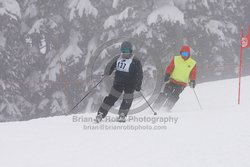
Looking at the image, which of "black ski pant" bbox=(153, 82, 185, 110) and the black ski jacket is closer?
the black ski jacket

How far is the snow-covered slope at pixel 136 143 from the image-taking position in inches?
206

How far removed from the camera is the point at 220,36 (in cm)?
1852

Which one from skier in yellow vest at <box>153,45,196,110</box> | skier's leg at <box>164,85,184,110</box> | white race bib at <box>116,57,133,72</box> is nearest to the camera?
white race bib at <box>116,57,133,72</box>

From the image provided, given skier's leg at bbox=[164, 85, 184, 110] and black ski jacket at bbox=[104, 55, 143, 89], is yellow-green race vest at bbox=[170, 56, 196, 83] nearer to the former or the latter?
skier's leg at bbox=[164, 85, 184, 110]

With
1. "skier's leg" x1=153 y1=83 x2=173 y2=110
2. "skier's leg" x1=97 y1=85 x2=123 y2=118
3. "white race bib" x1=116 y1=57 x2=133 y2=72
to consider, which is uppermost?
"white race bib" x1=116 y1=57 x2=133 y2=72

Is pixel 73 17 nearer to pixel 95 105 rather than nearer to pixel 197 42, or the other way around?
pixel 95 105

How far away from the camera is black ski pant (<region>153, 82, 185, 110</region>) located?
9797 millimetres

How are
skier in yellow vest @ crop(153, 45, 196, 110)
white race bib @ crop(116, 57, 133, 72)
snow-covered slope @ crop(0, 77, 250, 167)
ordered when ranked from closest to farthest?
snow-covered slope @ crop(0, 77, 250, 167) → white race bib @ crop(116, 57, 133, 72) → skier in yellow vest @ crop(153, 45, 196, 110)

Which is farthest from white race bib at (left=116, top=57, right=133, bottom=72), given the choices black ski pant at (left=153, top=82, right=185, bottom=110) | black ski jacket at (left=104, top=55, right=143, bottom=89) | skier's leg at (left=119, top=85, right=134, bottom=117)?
black ski pant at (left=153, top=82, right=185, bottom=110)

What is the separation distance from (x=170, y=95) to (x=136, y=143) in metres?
3.88

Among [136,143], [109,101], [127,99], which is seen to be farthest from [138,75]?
[136,143]

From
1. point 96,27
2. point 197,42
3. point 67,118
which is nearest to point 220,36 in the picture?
point 197,42

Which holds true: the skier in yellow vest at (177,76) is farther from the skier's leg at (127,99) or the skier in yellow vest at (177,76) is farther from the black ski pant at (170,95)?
the skier's leg at (127,99)

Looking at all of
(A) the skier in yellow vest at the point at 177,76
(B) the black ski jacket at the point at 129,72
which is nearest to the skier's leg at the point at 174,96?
(A) the skier in yellow vest at the point at 177,76
